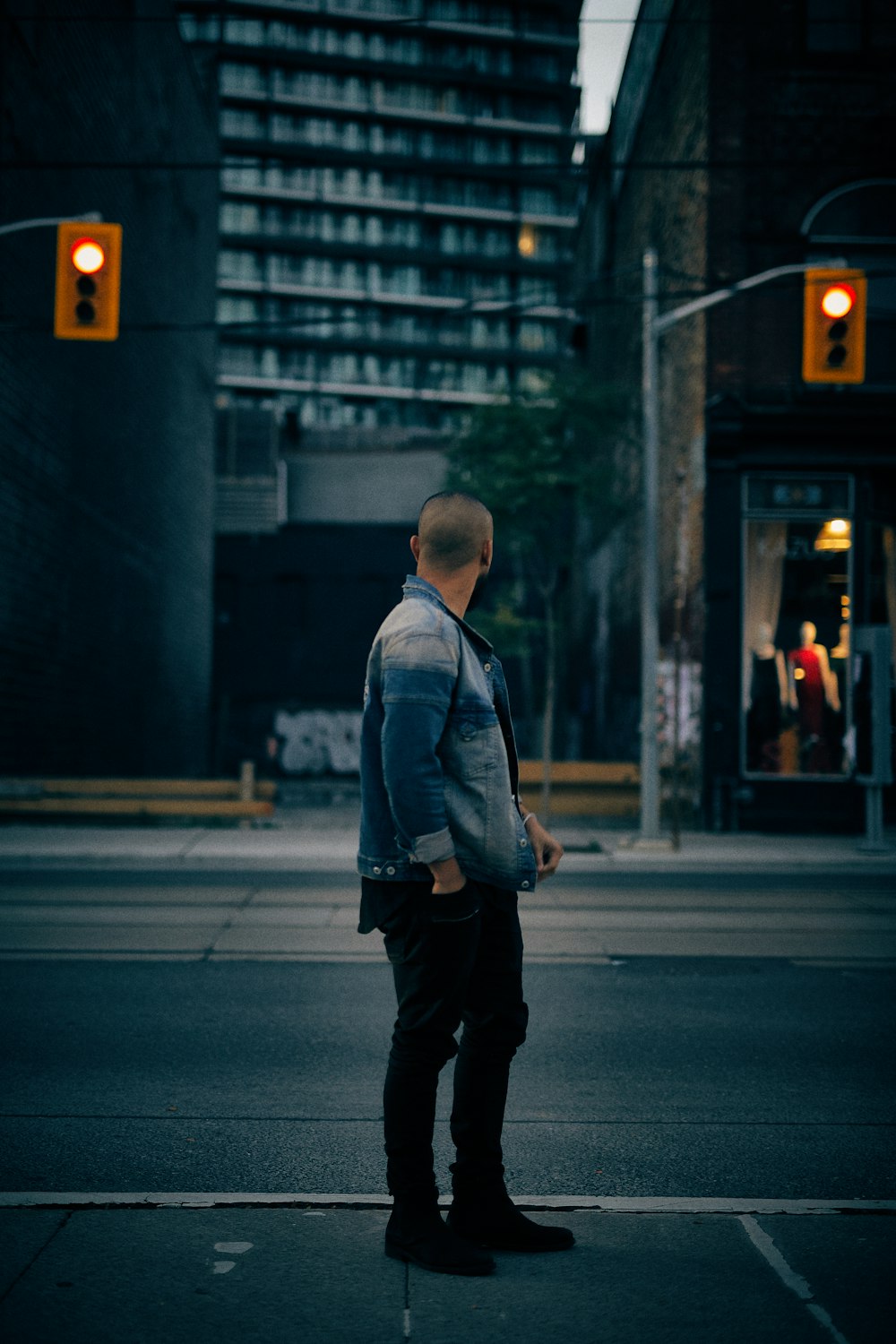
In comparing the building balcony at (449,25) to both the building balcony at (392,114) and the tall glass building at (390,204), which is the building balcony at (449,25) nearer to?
the tall glass building at (390,204)

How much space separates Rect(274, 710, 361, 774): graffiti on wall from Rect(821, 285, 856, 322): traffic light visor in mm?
21231

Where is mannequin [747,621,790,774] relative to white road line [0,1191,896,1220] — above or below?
above

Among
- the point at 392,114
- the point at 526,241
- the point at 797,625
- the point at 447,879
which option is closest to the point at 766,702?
the point at 797,625

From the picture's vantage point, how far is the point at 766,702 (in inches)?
681

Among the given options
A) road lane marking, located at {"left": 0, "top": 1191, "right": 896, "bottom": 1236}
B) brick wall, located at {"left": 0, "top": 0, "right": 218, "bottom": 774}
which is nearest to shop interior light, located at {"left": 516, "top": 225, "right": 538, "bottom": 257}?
brick wall, located at {"left": 0, "top": 0, "right": 218, "bottom": 774}

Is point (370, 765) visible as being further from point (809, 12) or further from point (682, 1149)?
point (809, 12)

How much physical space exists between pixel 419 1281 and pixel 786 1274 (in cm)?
92

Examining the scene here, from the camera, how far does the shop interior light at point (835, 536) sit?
1736cm

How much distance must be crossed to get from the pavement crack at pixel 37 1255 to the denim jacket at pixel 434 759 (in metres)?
1.27

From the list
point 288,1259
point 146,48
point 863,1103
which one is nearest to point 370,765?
point 288,1259

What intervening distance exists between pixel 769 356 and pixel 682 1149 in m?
15.1

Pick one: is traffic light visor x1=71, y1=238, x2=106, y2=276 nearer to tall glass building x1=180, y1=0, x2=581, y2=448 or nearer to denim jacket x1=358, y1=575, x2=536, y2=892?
denim jacket x1=358, y1=575, x2=536, y2=892

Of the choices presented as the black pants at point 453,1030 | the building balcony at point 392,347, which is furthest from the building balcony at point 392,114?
the black pants at point 453,1030

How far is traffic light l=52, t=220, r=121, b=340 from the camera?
1137 cm
